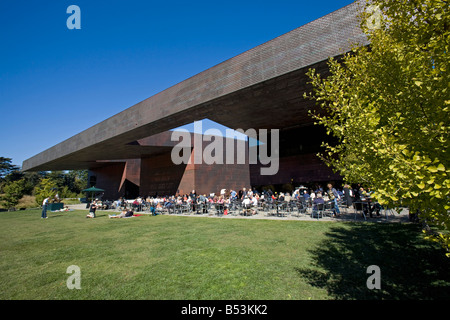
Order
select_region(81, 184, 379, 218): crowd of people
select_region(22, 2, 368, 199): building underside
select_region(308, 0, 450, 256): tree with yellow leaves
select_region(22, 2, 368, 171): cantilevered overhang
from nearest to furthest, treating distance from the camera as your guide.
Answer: select_region(308, 0, 450, 256): tree with yellow leaves → select_region(22, 2, 368, 171): cantilevered overhang → select_region(22, 2, 368, 199): building underside → select_region(81, 184, 379, 218): crowd of people

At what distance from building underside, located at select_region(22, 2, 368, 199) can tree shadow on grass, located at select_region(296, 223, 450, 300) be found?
6871 mm

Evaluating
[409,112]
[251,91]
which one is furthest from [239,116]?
[409,112]

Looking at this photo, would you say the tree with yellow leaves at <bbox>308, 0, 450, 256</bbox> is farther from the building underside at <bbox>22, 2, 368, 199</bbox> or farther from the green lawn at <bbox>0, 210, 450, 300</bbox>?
the building underside at <bbox>22, 2, 368, 199</bbox>

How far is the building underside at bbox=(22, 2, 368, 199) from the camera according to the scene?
8.77 meters

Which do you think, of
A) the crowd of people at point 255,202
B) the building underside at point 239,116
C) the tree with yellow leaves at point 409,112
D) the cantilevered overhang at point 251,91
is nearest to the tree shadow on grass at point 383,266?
the tree with yellow leaves at point 409,112

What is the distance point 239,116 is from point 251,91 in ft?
13.7

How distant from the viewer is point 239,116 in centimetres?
1505

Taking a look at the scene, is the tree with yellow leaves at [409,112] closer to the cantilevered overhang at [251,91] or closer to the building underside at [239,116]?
the cantilevered overhang at [251,91]

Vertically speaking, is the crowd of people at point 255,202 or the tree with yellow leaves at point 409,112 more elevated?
the tree with yellow leaves at point 409,112

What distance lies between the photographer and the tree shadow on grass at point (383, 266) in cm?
327

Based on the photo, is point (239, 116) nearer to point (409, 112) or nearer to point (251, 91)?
point (251, 91)

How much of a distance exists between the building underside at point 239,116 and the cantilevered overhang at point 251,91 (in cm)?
4

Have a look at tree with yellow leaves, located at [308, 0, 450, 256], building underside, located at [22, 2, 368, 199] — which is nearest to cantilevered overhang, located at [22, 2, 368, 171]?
building underside, located at [22, 2, 368, 199]
